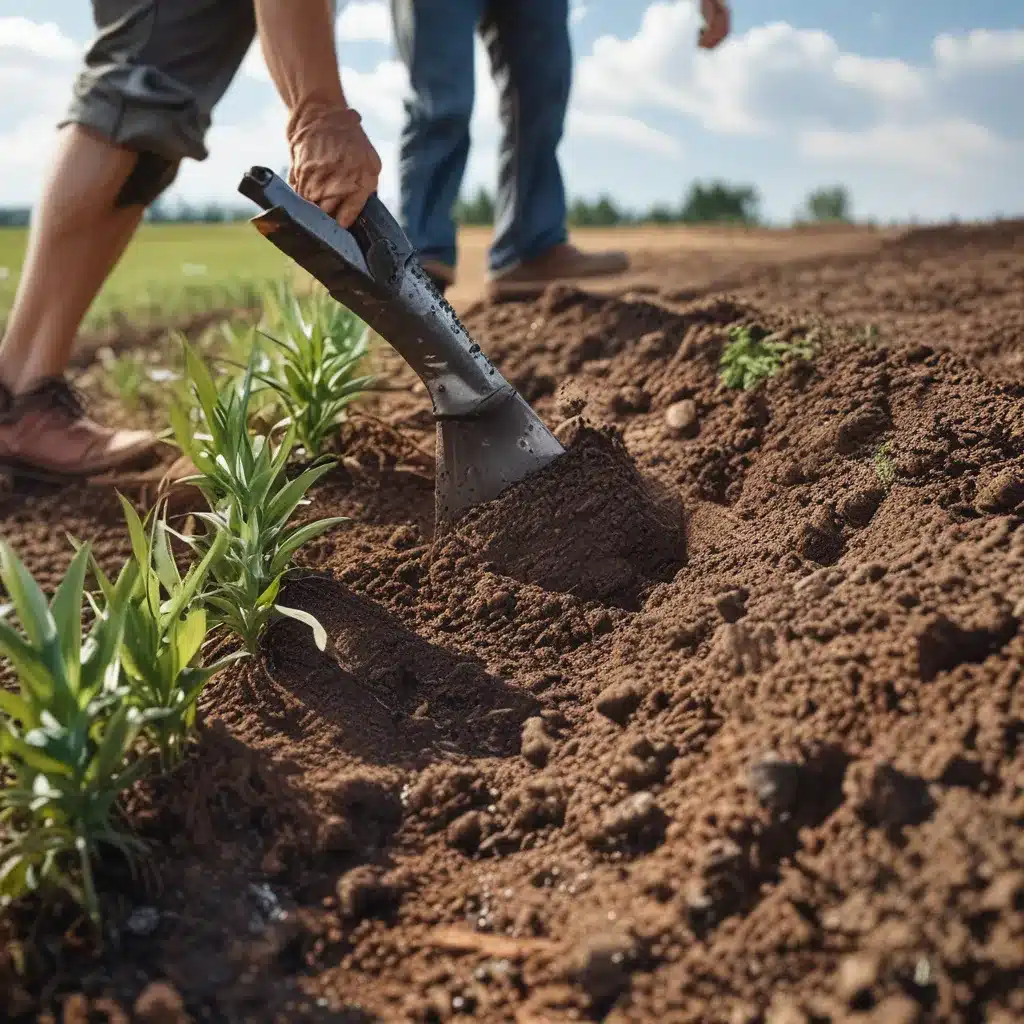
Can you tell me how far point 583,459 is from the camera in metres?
2.20

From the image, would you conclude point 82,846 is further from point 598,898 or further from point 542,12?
point 542,12

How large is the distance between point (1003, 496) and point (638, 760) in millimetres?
850

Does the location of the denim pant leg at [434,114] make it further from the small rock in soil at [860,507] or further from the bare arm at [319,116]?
the small rock in soil at [860,507]

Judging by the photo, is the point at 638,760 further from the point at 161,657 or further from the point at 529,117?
the point at 529,117

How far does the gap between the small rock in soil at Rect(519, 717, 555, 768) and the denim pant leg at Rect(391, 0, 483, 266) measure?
2.48 meters

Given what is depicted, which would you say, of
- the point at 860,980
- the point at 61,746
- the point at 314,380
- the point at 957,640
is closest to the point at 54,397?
the point at 314,380

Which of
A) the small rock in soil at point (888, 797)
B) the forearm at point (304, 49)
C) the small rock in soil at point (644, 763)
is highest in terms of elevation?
the forearm at point (304, 49)

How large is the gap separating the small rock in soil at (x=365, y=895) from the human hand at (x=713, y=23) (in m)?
3.44

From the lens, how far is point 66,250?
276 centimetres

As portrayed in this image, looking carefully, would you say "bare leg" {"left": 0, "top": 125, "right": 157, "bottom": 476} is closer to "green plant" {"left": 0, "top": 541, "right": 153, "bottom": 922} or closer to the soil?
the soil

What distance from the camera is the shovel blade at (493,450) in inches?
86.7

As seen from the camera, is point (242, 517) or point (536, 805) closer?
point (536, 805)

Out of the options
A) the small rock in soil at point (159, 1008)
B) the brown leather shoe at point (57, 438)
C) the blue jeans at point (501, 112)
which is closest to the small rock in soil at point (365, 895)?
the small rock in soil at point (159, 1008)

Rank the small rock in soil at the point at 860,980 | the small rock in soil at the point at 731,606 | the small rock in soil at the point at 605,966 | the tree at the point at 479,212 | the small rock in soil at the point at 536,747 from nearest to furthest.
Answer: the small rock in soil at the point at 860,980 → the small rock in soil at the point at 605,966 → the small rock in soil at the point at 536,747 → the small rock in soil at the point at 731,606 → the tree at the point at 479,212
